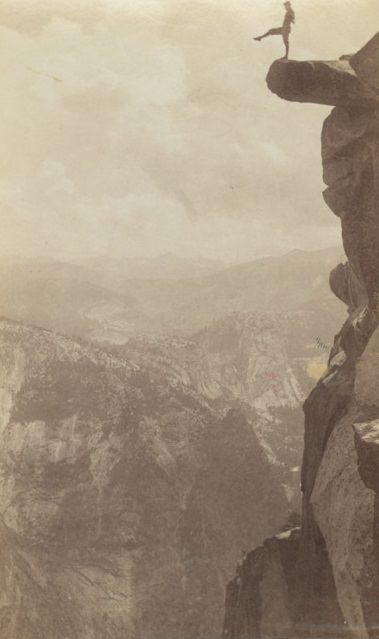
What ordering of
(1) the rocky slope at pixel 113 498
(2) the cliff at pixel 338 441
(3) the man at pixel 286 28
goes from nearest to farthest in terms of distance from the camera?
(2) the cliff at pixel 338 441 → (3) the man at pixel 286 28 → (1) the rocky slope at pixel 113 498

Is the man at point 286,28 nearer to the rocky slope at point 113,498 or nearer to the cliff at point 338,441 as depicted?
the cliff at point 338,441

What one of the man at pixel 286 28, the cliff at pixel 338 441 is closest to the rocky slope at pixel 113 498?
the cliff at pixel 338 441

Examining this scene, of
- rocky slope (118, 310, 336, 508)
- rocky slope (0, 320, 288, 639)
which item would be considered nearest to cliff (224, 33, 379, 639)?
rocky slope (0, 320, 288, 639)

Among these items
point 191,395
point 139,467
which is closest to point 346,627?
point 139,467

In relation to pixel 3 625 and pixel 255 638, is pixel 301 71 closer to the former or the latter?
pixel 255 638

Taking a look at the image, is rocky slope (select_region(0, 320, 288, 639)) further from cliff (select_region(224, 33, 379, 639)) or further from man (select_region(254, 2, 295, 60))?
man (select_region(254, 2, 295, 60))

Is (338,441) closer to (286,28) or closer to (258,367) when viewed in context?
(286,28)
